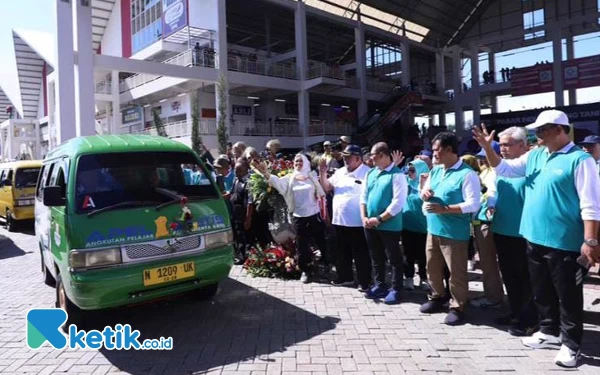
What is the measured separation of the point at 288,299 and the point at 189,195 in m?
1.81

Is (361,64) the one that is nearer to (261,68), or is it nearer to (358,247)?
(261,68)

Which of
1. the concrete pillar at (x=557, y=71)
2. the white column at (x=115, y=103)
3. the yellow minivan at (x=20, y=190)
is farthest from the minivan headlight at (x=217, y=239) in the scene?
the concrete pillar at (x=557, y=71)

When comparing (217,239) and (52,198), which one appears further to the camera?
(217,239)

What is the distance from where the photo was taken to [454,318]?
15.3 ft

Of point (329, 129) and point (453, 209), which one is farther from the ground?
point (329, 129)

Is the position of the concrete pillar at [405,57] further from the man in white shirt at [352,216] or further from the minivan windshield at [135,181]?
the minivan windshield at [135,181]

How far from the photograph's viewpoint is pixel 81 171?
4629 millimetres

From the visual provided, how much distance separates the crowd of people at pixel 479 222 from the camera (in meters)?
3.59

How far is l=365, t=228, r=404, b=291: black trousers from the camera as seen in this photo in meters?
5.29

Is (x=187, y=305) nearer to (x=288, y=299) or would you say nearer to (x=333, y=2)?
(x=288, y=299)

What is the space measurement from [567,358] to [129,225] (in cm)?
388

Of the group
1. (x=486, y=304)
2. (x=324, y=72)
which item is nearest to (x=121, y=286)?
(x=486, y=304)

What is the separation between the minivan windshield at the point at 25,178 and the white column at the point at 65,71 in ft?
21.0

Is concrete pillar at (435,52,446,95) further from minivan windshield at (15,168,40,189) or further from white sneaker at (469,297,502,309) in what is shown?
white sneaker at (469,297,502,309)
